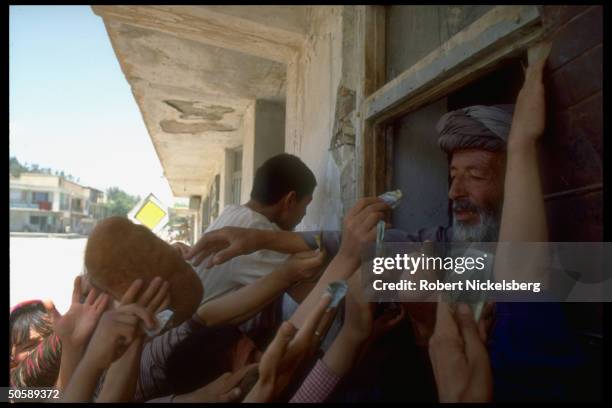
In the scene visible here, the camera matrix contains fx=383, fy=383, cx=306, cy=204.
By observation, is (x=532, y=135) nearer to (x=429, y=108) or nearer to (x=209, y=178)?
(x=429, y=108)

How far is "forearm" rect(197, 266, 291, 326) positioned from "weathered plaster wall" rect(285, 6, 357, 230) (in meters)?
0.62

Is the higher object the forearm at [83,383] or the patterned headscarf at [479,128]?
the patterned headscarf at [479,128]

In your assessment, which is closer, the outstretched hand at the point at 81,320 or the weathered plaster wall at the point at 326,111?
the outstretched hand at the point at 81,320

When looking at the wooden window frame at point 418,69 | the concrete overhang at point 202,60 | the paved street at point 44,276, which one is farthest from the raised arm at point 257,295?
the paved street at point 44,276

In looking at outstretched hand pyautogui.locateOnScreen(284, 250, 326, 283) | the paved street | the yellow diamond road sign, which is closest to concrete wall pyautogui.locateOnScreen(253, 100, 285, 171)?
the yellow diamond road sign

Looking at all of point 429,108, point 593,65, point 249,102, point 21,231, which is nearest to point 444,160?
point 429,108

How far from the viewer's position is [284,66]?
11.4 ft

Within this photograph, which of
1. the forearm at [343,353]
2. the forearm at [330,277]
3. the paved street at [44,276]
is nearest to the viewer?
the forearm at [343,353]

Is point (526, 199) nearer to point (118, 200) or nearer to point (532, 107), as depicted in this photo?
point (532, 107)

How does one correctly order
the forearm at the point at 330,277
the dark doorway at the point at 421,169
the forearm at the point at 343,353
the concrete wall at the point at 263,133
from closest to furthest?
the forearm at the point at 343,353, the forearm at the point at 330,277, the dark doorway at the point at 421,169, the concrete wall at the point at 263,133

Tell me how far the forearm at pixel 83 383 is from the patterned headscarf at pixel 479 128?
1.28 m

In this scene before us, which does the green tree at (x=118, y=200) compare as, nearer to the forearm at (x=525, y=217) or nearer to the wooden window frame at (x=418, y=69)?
the wooden window frame at (x=418, y=69)

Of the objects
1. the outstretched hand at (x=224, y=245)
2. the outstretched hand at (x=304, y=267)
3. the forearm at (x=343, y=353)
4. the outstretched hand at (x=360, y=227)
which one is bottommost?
the forearm at (x=343, y=353)

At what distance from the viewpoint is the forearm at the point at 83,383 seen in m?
1.06
